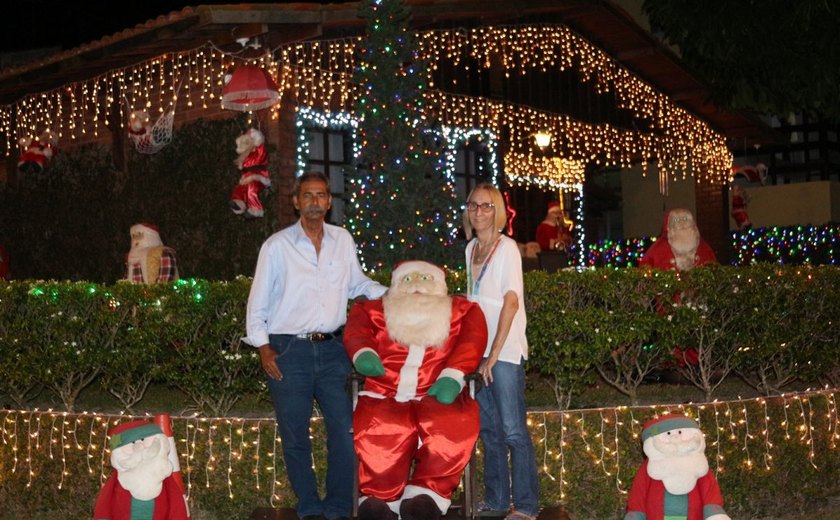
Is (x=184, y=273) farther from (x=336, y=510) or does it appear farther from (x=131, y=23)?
(x=131, y=23)

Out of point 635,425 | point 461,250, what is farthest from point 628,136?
point 635,425

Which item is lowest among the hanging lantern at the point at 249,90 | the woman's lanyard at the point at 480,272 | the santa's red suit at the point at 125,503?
the santa's red suit at the point at 125,503

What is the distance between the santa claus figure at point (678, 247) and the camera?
32.6 feet

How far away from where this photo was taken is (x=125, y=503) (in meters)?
5.39

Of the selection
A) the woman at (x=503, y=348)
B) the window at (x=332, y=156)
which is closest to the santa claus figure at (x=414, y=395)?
the woman at (x=503, y=348)

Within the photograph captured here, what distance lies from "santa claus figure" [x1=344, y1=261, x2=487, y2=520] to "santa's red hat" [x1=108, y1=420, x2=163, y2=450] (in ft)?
3.68

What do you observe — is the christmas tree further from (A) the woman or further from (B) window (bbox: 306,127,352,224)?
(B) window (bbox: 306,127,352,224)

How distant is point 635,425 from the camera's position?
721 cm

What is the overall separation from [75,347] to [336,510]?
2.89m

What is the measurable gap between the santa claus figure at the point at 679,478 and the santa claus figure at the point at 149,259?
6.75 meters

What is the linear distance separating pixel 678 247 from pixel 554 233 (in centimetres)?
775

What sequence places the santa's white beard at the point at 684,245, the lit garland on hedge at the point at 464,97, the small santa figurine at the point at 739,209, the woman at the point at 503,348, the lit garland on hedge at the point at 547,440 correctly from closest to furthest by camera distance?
the woman at the point at 503,348
the lit garland on hedge at the point at 547,440
the santa's white beard at the point at 684,245
the lit garland on hedge at the point at 464,97
the small santa figurine at the point at 739,209

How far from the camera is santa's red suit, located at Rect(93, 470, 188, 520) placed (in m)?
5.38

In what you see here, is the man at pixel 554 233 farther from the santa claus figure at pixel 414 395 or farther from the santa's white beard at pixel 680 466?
the santa's white beard at pixel 680 466
